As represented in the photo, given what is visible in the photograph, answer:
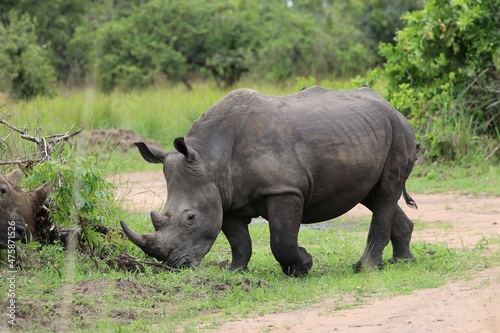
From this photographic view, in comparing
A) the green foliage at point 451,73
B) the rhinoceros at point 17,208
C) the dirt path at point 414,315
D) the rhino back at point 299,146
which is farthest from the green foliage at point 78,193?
A: the green foliage at point 451,73

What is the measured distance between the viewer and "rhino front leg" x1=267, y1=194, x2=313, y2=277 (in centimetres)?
762

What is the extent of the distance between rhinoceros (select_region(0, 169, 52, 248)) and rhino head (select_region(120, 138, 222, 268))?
1.11m

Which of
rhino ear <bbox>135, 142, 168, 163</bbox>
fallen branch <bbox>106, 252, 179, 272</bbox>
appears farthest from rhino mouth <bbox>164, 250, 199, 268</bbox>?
rhino ear <bbox>135, 142, 168, 163</bbox>

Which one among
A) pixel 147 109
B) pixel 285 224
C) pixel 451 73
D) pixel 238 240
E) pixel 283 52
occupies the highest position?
pixel 285 224

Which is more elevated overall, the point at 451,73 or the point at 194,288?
the point at 194,288

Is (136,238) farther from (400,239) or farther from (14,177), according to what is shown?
(400,239)

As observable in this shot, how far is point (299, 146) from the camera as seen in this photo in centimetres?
777

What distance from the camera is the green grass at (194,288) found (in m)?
6.36

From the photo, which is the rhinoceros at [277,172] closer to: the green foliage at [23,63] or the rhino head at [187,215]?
the rhino head at [187,215]

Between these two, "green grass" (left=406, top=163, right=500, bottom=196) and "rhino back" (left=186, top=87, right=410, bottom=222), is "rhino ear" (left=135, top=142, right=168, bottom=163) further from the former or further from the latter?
"green grass" (left=406, top=163, right=500, bottom=196)

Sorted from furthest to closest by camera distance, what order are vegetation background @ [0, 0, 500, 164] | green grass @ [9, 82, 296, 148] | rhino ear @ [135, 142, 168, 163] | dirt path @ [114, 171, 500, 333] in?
1. green grass @ [9, 82, 296, 148]
2. vegetation background @ [0, 0, 500, 164]
3. rhino ear @ [135, 142, 168, 163]
4. dirt path @ [114, 171, 500, 333]

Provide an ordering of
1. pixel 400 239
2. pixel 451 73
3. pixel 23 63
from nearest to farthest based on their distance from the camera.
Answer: pixel 400 239, pixel 451 73, pixel 23 63

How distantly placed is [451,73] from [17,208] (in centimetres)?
867

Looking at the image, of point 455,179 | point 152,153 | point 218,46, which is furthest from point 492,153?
point 218,46
